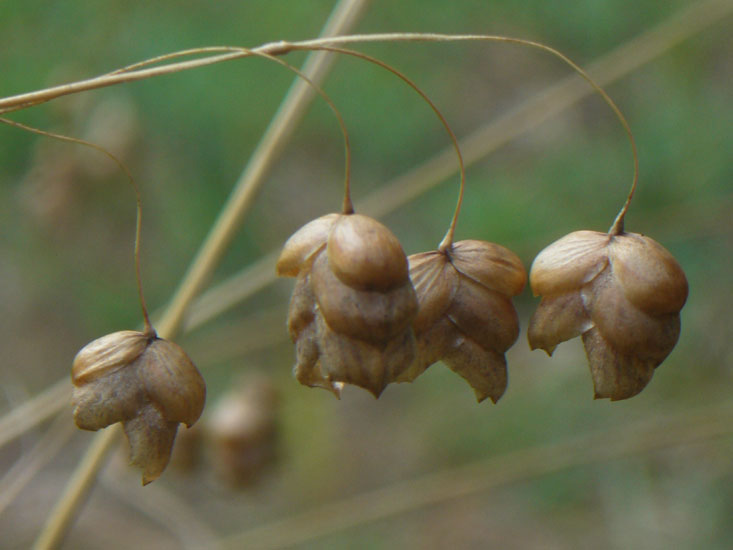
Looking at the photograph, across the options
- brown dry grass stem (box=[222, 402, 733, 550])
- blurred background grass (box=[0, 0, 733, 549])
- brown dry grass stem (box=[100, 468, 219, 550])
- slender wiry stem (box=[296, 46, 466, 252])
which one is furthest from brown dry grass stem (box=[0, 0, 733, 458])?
slender wiry stem (box=[296, 46, 466, 252])

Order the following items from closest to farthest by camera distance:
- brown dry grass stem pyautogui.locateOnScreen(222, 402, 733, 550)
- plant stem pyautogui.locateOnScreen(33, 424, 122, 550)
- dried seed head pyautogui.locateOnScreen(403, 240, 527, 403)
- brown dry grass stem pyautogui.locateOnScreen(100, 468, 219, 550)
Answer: dried seed head pyautogui.locateOnScreen(403, 240, 527, 403) → plant stem pyautogui.locateOnScreen(33, 424, 122, 550) → brown dry grass stem pyautogui.locateOnScreen(222, 402, 733, 550) → brown dry grass stem pyautogui.locateOnScreen(100, 468, 219, 550)

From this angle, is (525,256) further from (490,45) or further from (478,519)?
(478,519)

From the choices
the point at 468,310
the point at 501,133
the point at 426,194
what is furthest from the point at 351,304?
the point at 426,194

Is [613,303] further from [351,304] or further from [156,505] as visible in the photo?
[156,505]

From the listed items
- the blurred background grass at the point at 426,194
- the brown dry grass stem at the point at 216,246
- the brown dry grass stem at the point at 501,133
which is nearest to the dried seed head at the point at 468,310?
the brown dry grass stem at the point at 216,246

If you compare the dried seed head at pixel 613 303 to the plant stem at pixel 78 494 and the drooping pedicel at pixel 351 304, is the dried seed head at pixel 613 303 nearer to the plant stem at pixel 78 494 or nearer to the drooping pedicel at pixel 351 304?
the drooping pedicel at pixel 351 304

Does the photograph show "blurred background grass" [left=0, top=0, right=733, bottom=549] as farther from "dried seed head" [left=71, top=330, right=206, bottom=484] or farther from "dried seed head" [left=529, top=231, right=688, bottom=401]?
"dried seed head" [left=71, top=330, right=206, bottom=484]

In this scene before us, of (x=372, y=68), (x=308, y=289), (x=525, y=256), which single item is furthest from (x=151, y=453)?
(x=372, y=68)
